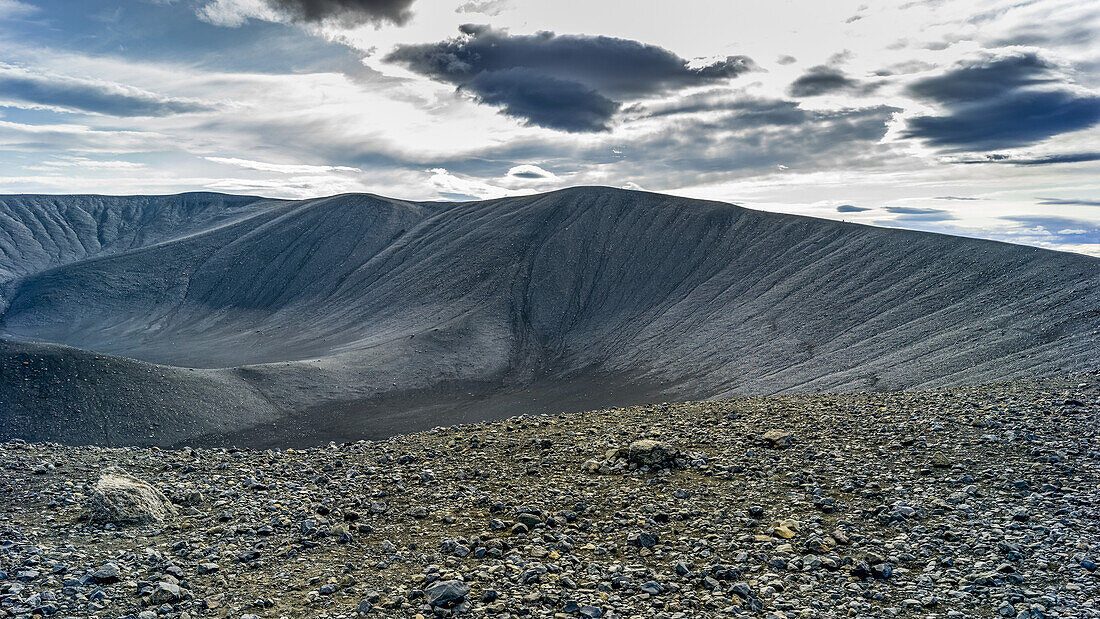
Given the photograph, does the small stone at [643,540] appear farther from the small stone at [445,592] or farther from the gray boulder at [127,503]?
the gray boulder at [127,503]

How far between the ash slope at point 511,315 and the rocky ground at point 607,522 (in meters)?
16.6

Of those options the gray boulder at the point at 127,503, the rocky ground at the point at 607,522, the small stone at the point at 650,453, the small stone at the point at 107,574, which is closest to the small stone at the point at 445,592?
the rocky ground at the point at 607,522

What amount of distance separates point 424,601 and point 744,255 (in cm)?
5982

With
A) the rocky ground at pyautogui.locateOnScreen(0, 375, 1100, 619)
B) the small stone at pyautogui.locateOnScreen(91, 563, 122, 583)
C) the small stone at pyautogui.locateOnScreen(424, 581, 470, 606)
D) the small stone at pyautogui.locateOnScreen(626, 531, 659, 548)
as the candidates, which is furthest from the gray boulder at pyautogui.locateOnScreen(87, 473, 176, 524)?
the small stone at pyautogui.locateOnScreen(626, 531, 659, 548)

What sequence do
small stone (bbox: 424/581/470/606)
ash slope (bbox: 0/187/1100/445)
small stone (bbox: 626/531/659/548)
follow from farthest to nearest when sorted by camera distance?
ash slope (bbox: 0/187/1100/445)
small stone (bbox: 626/531/659/548)
small stone (bbox: 424/581/470/606)

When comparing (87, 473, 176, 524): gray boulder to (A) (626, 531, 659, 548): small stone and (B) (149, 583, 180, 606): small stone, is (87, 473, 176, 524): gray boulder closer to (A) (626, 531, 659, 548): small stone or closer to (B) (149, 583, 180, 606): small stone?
(B) (149, 583, 180, 606): small stone

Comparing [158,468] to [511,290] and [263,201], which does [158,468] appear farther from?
[263,201]

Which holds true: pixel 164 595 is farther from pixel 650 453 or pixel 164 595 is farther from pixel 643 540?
pixel 650 453

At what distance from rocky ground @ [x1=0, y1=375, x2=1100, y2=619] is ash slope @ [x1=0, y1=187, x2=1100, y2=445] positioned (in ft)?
54.4

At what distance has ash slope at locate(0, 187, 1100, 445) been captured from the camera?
3291 cm

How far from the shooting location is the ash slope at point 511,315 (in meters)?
32.9

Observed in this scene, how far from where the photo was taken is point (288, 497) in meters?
11.8

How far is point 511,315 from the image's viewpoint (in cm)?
6281

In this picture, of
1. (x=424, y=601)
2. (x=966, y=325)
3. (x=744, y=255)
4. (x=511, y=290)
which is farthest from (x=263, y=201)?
(x=424, y=601)
